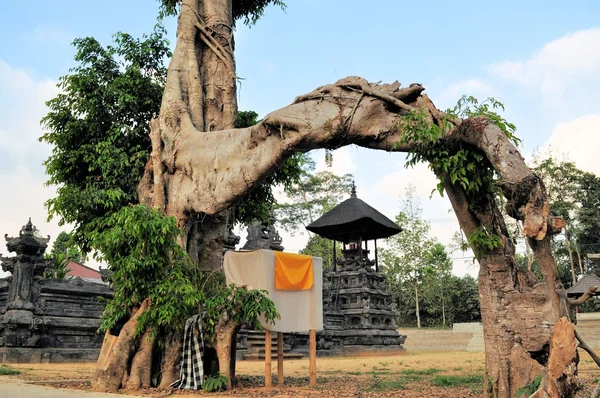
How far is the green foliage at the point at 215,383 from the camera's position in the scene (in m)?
7.17

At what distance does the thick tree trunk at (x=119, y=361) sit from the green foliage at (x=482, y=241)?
14.8ft

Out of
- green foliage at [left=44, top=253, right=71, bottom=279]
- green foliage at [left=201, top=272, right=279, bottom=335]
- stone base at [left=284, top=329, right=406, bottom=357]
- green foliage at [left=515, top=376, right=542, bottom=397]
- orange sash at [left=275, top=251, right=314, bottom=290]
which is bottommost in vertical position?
stone base at [left=284, top=329, right=406, bottom=357]

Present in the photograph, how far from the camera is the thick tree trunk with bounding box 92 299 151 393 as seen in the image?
7398mm

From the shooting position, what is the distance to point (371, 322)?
21734 mm

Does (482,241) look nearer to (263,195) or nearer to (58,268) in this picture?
(263,195)

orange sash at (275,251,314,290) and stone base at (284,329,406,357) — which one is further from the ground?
orange sash at (275,251,314,290)

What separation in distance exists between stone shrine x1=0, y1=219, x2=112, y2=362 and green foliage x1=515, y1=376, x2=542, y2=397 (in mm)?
11310

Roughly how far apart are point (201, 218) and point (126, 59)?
15.5ft

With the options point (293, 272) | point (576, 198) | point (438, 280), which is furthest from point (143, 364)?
point (576, 198)

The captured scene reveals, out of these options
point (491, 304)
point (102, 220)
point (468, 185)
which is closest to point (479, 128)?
point (468, 185)

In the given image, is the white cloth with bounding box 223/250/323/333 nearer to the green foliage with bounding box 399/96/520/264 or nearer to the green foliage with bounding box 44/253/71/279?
the green foliage with bounding box 399/96/520/264

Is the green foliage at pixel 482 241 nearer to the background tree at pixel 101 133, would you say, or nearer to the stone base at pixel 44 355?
the background tree at pixel 101 133

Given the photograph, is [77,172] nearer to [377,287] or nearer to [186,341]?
[186,341]

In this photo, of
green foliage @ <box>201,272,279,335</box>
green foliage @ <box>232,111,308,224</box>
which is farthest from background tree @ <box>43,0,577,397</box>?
green foliage @ <box>232,111,308,224</box>
